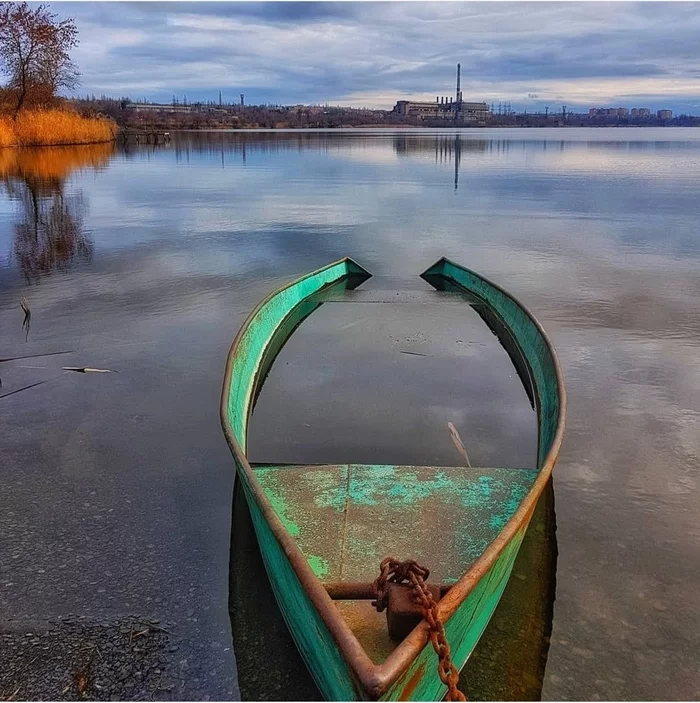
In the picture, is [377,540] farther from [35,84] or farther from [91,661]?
[35,84]

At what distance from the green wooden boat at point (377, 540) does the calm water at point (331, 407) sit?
0.45 meters

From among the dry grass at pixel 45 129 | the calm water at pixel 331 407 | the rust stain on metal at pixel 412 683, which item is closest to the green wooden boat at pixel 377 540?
the rust stain on metal at pixel 412 683

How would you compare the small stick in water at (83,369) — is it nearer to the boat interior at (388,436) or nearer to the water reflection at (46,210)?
the boat interior at (388,436)

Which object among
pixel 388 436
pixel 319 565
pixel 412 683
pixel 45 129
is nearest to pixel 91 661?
pixel 319 565

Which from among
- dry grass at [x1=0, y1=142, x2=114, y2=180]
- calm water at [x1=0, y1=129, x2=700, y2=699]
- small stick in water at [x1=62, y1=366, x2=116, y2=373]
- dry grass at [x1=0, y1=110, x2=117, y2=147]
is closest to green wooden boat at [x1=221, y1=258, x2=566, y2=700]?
calm water at [x1=0, y1=129, x2=700, y2=699]

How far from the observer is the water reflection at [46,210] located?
1189 cm

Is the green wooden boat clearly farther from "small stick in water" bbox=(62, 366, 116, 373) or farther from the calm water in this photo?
"small stick in water" bbox=(62, 366, 116, 373)

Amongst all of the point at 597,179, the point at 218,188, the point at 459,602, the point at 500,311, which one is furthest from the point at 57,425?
the point at 597,179

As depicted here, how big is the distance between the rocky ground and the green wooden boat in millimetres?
611

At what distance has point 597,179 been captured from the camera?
25344 millimetres

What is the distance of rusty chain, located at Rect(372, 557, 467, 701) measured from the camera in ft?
7.09

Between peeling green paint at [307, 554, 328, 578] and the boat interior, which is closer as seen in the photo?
peeling green paint at [307, 554, 328, 578]

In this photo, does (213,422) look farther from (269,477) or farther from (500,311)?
(500,311)

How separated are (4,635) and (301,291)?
6.50 meters
